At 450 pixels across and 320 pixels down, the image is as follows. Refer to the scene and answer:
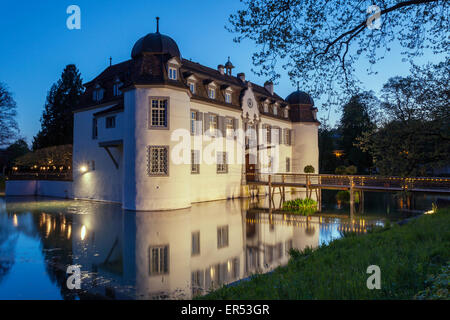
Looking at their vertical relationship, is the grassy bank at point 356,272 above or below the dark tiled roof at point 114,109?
below

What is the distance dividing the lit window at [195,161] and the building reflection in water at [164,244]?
11.6 feet

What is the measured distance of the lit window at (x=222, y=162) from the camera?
21.5 metres

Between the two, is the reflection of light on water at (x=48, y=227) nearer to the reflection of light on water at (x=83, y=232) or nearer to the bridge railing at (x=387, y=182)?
the reflection of light on water at (x=83, y=232)

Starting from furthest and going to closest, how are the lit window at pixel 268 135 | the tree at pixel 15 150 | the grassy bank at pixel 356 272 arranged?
1. the tree at pixel 15 150
2. the lit window at pixel 268 135
3. the grassy bank at pixel 356 272

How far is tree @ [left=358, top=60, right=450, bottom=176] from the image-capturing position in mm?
8531

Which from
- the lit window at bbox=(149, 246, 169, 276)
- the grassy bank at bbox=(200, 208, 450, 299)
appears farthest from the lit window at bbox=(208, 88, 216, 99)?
the grassy bank at bbox=(200, 208, 450, 299)

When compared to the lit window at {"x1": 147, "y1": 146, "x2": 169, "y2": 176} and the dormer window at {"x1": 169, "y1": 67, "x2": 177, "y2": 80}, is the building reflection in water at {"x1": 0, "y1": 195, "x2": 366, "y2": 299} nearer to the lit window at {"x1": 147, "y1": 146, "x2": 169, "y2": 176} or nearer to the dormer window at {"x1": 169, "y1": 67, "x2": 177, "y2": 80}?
the lit window at {"x1": 147, "y1": 146, "x2": 169, "y2": 176}

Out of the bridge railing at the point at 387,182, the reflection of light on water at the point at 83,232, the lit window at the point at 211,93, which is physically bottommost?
the reflection of light on water at the point at 83,232

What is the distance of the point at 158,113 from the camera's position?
16.9 metres

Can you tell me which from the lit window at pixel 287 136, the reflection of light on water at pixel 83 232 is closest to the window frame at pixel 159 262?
the reflection of light on water at pixel 83 232

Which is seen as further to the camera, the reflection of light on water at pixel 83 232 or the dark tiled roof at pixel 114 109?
the dark tiled roof at pixel 114 109

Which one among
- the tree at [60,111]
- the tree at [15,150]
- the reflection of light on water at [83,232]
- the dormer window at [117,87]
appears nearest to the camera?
the reflection of light on water at [83,232]

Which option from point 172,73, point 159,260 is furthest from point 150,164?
point 159,260
